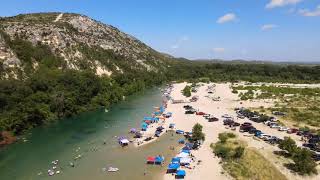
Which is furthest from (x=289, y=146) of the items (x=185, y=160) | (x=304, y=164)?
(x=185, y=160)

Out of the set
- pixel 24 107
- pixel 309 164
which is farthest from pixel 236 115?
pixel 24 107

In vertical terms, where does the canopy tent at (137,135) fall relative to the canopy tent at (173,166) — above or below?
above

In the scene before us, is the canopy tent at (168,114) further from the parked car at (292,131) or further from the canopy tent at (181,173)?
the canopy tent at (181,173)

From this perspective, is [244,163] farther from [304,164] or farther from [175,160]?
[175,160]

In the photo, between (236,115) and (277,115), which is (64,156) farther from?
(277,115)

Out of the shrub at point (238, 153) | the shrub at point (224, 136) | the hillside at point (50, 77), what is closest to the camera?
the shrub at point (238, 153)

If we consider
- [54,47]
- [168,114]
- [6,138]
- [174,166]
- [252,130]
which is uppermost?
[54,47]

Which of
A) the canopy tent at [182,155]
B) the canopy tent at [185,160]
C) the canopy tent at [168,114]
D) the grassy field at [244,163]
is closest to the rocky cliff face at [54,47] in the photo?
the canopy tent at [168,114]
